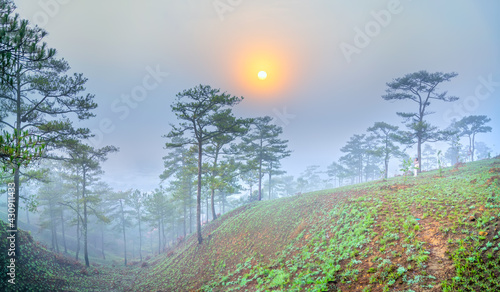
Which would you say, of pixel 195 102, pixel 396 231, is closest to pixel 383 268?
pixel 396 231

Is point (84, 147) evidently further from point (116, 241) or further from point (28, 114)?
point (116, 241)

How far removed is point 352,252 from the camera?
304 inches

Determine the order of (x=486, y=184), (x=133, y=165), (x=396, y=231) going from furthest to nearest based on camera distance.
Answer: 1. (x=133, y=165)
2. (x=486, y=184)
3. (x=396, y=231)

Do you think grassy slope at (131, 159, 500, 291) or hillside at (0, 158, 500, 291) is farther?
hillside at (0, 158, 500, 291)

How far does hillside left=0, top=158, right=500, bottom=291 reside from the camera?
5.37m

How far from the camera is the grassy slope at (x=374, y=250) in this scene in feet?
17.2

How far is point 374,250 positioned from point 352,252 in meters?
0.83

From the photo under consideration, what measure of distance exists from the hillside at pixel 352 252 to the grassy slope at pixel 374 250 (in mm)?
33

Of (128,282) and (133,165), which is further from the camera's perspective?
(133,165)

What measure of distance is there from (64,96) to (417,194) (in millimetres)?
25066

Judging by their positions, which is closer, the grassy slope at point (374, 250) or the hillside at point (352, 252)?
the grassy slope at point (374, 250)

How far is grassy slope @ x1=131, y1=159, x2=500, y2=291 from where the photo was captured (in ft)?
17.2

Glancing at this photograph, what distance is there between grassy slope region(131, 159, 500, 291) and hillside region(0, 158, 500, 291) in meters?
0.03

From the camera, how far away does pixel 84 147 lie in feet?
57.3
